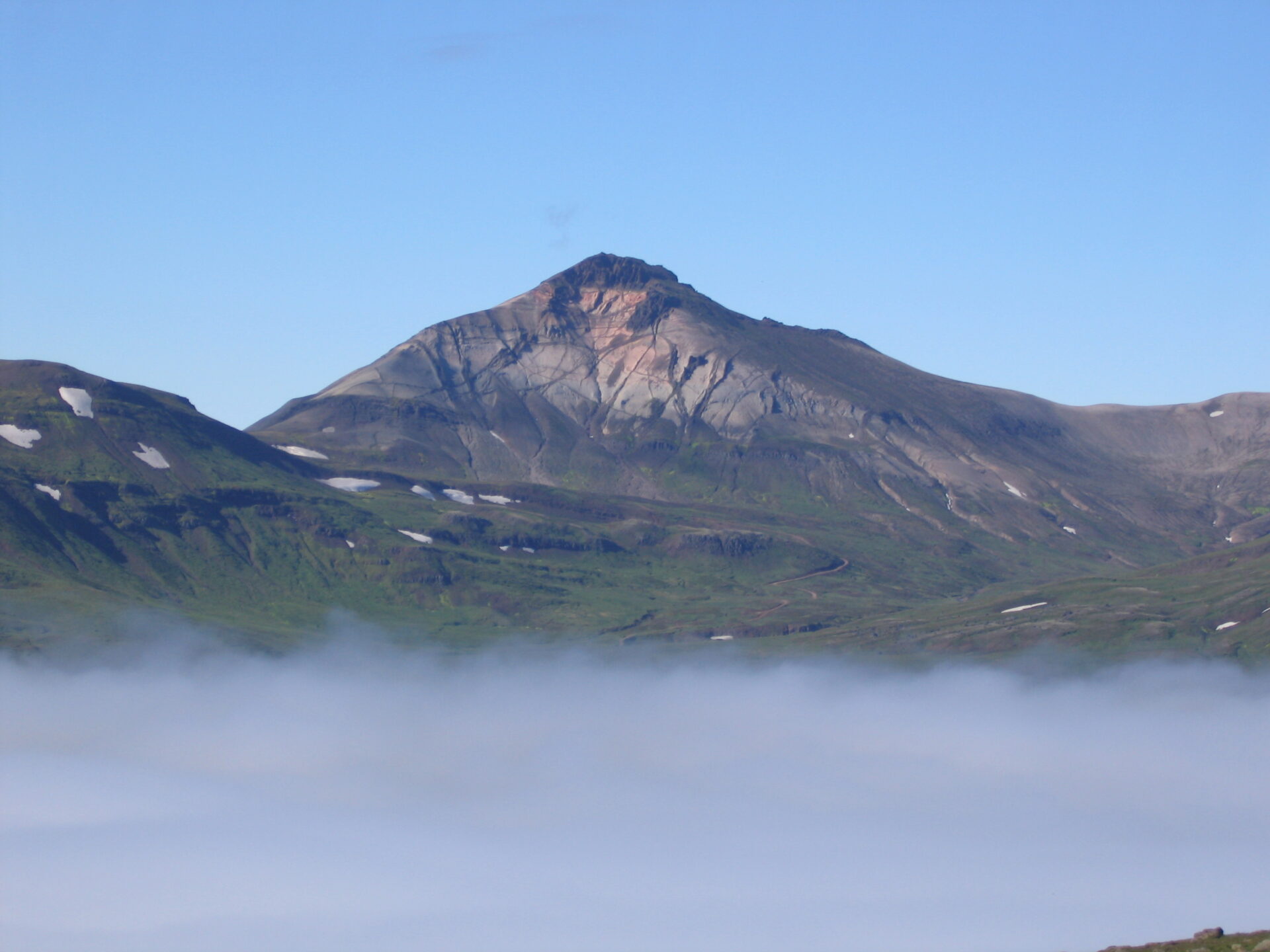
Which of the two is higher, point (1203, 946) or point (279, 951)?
point (1203, 946)

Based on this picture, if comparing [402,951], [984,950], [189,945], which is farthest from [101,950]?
[984,950]

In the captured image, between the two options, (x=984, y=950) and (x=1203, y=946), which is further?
(x=984, y=950)

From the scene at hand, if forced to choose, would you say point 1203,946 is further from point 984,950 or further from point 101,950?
point 101,950

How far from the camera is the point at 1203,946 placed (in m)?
59.1

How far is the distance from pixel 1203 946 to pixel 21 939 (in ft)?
589

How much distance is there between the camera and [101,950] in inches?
7657

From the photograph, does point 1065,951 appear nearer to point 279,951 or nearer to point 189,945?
point 279,951

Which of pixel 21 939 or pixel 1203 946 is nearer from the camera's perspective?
pixel 1203 946

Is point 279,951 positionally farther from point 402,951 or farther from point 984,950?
point 984,950

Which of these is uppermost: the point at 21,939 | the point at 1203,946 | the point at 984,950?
the point at 1203,946

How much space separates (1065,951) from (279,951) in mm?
103106

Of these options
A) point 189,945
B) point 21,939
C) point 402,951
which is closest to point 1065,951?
point 402,951

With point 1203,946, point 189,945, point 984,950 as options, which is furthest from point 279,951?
point 1203,946

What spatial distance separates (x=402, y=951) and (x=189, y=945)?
2852 cm
